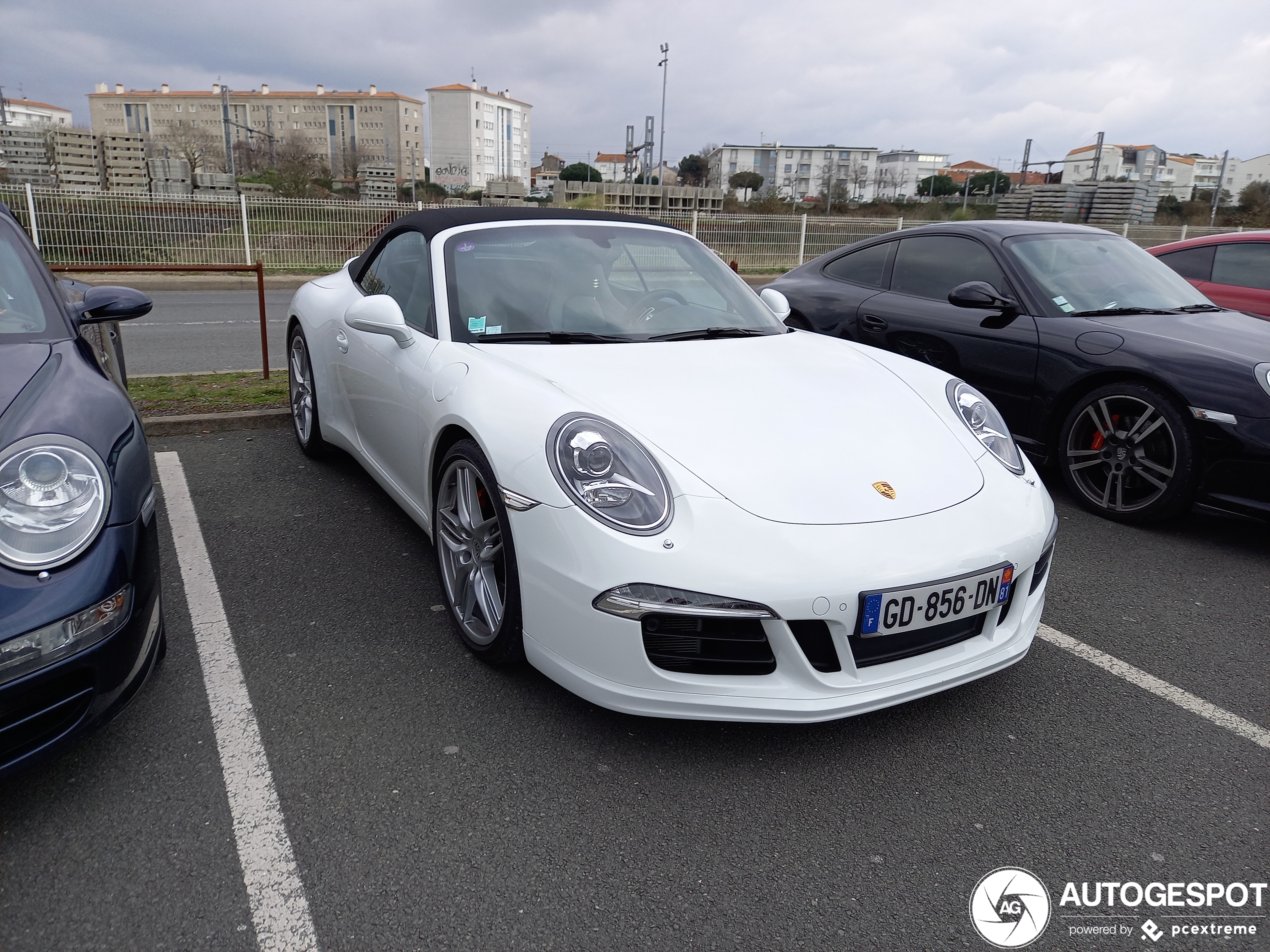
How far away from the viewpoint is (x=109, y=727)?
2303 mm

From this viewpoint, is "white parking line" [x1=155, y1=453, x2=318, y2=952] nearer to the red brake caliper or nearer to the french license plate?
the french license plate

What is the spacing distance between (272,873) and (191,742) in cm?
61

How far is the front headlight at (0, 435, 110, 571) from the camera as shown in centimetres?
183

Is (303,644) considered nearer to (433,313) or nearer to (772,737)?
(433,313)

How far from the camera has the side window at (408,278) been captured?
3213 millimetres

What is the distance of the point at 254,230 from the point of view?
16.1m

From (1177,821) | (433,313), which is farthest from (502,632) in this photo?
(1177,821)

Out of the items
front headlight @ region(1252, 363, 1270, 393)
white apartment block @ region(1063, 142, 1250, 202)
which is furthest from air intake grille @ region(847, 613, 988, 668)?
white apartment block @ region(1063, 142, 1250, 202)

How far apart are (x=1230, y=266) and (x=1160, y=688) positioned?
4585 mm

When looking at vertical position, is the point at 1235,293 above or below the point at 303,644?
above

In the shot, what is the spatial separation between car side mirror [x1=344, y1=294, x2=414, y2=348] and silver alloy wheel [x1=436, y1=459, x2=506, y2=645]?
64 centimetres

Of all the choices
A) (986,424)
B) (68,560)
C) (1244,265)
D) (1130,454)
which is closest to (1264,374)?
(1130,454)

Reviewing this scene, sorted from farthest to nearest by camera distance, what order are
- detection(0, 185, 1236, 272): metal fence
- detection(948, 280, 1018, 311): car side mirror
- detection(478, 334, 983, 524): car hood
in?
detection(0, 185, 1236, 272): metal fence < detection(948, 280, 1018, 311): car side mirror < detection(478, 334, 983, 524): car hood

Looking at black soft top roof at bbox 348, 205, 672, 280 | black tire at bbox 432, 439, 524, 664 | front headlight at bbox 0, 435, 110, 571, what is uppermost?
black soft top roof at bbox 348, 205, 672, 280
